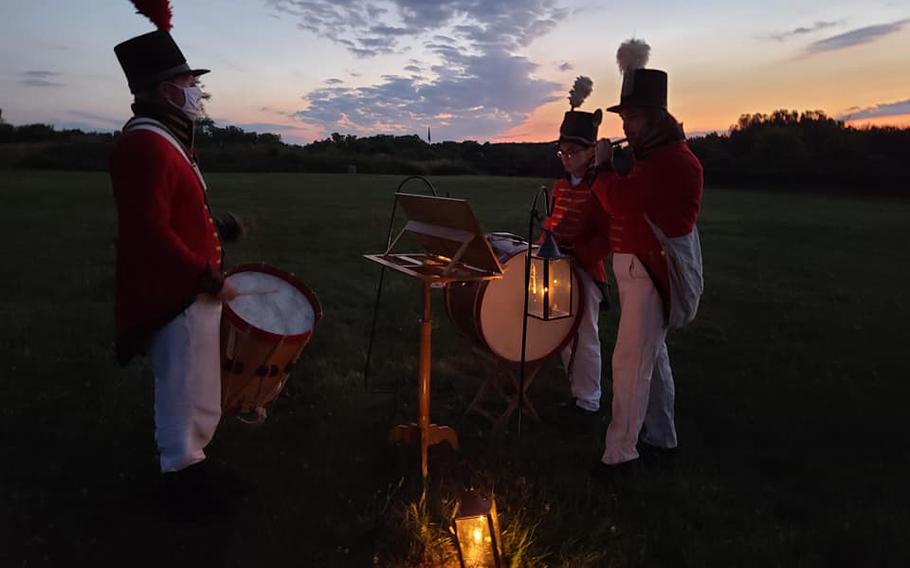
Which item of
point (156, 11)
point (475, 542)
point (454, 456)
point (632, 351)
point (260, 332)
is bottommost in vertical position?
point (454, 456)

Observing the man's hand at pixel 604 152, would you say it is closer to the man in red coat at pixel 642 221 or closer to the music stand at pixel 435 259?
the man in red coat at pixel 642 221

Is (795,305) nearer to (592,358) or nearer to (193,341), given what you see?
(592,358)

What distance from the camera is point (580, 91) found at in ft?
16.3

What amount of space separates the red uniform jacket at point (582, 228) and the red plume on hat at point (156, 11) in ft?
9.56

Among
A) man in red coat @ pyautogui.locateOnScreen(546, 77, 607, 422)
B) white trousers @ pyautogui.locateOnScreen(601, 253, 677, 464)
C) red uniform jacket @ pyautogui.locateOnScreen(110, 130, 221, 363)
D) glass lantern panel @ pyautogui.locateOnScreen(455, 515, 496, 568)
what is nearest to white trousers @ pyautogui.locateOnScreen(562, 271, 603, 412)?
man in red coat @ pyautogui.locateOnScreen(546, 77, 607, 422)

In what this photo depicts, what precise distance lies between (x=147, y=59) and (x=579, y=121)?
9.10 feet

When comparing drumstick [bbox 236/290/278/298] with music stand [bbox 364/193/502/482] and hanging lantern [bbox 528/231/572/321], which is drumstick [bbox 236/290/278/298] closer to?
music stand [bbox 364/193/502/482]

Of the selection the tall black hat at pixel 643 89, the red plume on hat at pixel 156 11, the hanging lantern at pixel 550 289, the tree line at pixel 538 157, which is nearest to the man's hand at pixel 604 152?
the tall black hat at pixel 643 89

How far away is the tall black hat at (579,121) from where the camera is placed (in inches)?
189

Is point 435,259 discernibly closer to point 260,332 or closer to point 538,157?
point 260,332

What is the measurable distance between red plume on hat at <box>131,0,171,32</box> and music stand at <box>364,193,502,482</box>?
164 cm

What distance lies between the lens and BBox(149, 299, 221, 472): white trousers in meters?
3.56

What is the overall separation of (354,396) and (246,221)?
6.96 ft

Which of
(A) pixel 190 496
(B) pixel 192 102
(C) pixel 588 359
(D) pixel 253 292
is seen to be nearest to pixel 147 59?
(B) pixel 192 102
